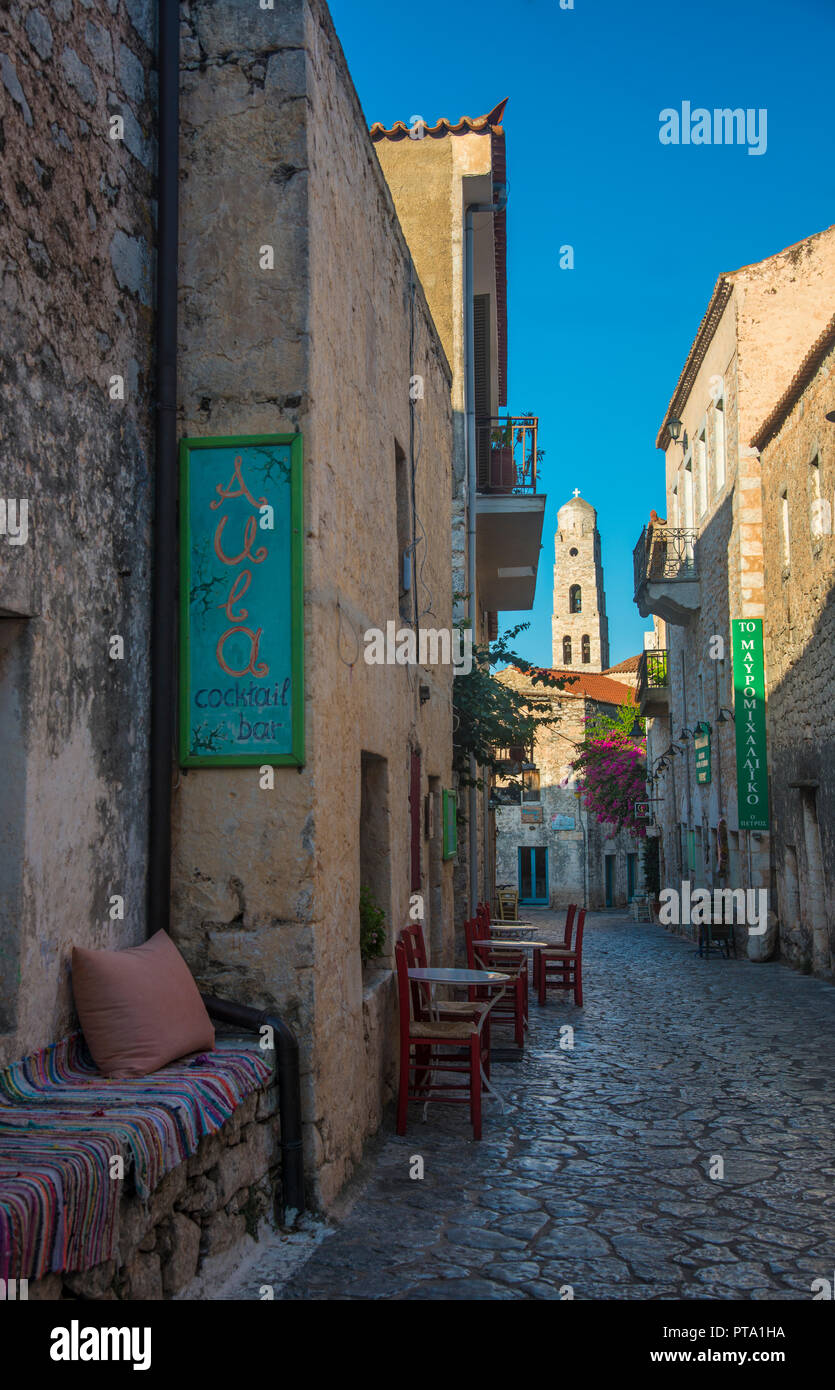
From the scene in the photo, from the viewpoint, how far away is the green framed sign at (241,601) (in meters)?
4.73

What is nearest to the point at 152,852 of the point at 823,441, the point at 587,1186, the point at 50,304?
the point at 50,304

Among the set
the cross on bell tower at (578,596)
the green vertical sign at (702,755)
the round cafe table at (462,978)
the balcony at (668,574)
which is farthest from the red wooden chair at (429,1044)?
the cross on bell tower at (578,596)

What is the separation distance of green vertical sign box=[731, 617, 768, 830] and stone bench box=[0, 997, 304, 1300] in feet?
41.5

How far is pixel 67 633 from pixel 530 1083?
15.3ft

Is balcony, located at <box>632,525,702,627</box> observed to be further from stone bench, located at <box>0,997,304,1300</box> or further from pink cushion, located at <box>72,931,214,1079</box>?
pink cushion, located at <box>72,931,214,1079</box>

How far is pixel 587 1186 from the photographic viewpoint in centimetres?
515

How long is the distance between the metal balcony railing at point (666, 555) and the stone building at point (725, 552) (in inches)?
1.0

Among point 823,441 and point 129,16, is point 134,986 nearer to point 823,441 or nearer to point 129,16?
point 129,16

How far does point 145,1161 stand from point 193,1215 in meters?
0.63

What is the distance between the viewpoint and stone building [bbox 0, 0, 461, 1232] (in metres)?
3.78

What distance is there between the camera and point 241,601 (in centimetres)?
482

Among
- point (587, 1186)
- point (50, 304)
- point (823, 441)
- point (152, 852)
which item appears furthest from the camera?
point (823, 441)

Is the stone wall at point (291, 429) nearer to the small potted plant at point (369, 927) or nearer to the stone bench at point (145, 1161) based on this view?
the stone bench at point (145, 1161)

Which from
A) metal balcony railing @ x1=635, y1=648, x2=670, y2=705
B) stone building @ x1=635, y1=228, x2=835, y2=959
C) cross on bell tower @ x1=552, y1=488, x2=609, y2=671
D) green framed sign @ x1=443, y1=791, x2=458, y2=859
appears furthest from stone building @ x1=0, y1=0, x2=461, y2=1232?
cross on bell tower @ x1=552, y1=488, x2=609, y2=671
